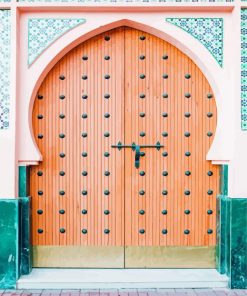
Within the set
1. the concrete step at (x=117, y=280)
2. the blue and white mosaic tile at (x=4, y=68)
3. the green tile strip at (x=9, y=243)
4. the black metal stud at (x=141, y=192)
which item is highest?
the blue and white mosaic tile at (x=4, y=68)

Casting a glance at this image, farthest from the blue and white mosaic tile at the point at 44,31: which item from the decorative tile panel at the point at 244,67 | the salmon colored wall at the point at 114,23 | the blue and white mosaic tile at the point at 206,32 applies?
the decorative tile panel at the point at 244,67

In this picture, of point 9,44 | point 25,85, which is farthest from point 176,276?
point 9,44

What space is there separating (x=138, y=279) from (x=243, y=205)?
1219mm

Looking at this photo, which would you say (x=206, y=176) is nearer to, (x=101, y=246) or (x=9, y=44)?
(x=101, y=246)

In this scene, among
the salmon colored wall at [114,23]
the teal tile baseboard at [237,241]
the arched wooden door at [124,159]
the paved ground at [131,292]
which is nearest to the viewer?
the paved ground at [131,292]

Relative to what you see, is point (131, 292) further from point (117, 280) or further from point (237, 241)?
point (237, 241)

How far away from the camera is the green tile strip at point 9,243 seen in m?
4.65

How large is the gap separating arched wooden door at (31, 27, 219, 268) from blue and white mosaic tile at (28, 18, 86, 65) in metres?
0.27

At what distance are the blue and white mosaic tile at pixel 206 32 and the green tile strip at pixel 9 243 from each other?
2.32m

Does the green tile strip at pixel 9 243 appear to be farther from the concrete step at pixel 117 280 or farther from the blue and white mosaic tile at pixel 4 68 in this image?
the blue and white mosaic tile at pixel 4 68

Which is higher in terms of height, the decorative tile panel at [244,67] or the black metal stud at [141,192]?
the decorative tile panel at [244,67]

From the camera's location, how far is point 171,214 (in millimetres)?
5016

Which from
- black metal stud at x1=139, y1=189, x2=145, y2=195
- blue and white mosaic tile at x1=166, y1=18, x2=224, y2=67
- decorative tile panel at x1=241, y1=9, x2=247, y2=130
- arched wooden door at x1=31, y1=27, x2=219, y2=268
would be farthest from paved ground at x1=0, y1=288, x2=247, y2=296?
blue and white mosaic tile at x1=166, y1=18, x2=224, y2=67

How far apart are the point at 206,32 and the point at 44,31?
1.57 metres
